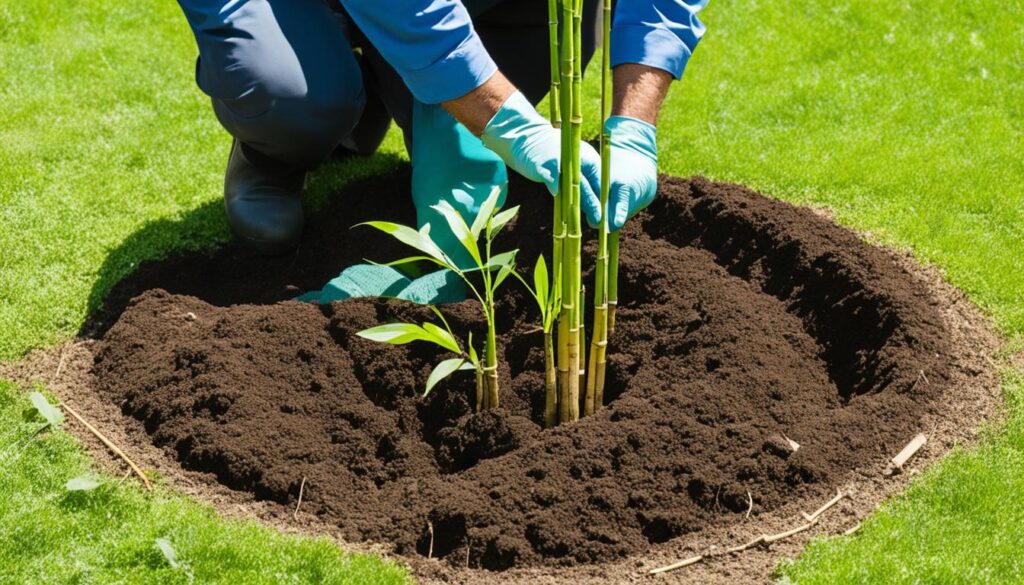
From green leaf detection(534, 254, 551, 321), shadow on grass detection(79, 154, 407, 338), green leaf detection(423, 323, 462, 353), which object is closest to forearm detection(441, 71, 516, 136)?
green leaf detection(534, 254, 551, 321)

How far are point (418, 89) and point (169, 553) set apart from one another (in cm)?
134

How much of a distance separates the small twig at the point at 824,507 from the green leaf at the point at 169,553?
137 cm

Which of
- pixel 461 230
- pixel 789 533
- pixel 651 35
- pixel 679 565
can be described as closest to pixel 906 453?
pixel 789 533

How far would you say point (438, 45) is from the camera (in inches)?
121

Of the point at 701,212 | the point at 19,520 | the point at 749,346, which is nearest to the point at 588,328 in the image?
the point at 749,346

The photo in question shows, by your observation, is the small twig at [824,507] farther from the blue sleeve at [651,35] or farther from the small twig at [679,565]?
the blue sleeve at [651,35]

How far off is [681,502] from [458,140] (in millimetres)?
1442

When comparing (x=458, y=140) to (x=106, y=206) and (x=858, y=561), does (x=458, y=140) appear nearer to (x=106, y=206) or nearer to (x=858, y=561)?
(x=106, y=206)

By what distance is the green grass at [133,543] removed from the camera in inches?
100

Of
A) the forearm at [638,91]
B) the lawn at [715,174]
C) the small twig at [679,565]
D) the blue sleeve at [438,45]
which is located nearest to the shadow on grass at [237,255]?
the lawn at [715,174]

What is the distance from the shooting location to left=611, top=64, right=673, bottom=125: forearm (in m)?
3.32

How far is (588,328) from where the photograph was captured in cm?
327

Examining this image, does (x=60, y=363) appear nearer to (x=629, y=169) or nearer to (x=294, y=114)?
(x=294, y=114)

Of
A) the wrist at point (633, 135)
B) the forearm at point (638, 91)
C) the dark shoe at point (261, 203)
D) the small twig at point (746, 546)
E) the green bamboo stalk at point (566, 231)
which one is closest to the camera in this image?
the green bamboo stalk at point (566, 231)
